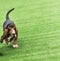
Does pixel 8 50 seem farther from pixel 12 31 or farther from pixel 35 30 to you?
pixel 35 30

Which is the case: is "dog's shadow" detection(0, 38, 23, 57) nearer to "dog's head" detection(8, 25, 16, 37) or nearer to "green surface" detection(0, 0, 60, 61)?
"green surface" detection(0, 0, 60, 61)

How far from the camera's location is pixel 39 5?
274 inches

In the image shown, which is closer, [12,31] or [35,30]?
[12,31]

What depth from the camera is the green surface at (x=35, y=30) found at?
14.3ft

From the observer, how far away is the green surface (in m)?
4.34

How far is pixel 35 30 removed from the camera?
532cm

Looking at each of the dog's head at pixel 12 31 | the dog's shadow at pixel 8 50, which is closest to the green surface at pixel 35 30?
the dog's shadow at pixel 8 50

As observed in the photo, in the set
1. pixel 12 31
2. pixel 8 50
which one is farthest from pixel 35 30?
pixel 12 31

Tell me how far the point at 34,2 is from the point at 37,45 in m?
2.84

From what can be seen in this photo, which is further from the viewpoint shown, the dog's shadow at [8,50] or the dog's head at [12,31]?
the dog's shadow at [8,50]

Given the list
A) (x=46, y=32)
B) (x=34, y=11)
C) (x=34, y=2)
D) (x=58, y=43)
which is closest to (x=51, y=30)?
(x=46, y=32)

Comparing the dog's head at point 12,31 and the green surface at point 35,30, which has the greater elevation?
the dog's head at point 12,31

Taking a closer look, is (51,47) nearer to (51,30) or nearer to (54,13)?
(51,30)

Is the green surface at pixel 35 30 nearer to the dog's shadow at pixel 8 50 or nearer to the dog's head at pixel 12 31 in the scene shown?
the dog's shadow at pixel 8 50
